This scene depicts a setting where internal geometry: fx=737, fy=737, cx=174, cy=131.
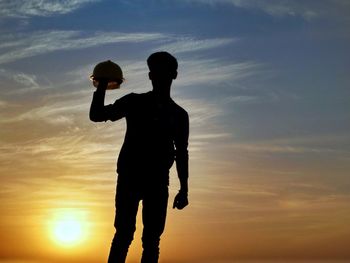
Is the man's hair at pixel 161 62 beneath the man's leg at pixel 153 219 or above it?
above

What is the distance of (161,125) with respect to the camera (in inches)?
448

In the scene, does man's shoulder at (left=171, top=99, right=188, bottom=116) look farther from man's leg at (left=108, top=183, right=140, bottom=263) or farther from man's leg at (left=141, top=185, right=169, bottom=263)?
man's leg at (left=108, top=183, right=140, bottom=263)

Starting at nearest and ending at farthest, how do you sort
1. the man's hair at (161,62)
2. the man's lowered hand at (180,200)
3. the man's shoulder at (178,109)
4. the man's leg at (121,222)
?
1. the man's leg at (121,222)
2. the man's hair at (161,62)
3. the man's shoulder at (178,109)
4. the man's lowered hand at (180,200)

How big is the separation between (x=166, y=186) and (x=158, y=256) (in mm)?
1113

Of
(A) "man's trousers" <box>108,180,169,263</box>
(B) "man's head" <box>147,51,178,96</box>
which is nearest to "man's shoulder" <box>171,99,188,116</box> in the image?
(B) "man's head" <box>147,51,178,96</box>

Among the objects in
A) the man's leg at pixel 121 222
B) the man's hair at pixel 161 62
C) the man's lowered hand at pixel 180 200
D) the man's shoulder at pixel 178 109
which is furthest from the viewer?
the man's lowered hand at pixel 180 200

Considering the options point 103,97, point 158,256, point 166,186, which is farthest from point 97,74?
point 158,256

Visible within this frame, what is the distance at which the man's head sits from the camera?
1128cm

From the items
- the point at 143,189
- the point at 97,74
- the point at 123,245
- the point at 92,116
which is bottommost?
the point at 123,245

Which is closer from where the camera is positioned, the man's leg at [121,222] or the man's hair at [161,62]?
the man's leg at [121,222]

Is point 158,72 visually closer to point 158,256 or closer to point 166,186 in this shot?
point 166,186

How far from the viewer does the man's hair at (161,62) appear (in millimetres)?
11273

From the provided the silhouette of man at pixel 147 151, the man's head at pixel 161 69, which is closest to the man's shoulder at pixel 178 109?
the silhouette of man at pixel 147 151

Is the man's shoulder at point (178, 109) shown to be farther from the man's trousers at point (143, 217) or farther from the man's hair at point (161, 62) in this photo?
the man's trousers at point (143, 217)
